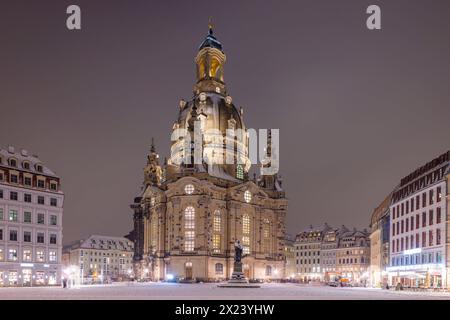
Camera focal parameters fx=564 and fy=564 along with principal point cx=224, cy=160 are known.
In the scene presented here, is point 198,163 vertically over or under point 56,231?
over

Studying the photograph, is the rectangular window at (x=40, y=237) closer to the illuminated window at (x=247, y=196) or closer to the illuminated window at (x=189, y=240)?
the illuminated window at (x=189, y=240)

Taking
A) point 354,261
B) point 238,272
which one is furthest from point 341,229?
point 238,272

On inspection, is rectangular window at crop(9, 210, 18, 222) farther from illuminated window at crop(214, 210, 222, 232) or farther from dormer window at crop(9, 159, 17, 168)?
illuminated window at crop(214, 210, 222, 232)

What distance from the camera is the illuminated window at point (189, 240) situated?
114750 mm

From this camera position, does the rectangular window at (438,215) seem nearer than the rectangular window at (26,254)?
Yes

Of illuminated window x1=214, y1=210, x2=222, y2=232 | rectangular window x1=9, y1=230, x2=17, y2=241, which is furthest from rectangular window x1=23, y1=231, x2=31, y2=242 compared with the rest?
illuminated window x1=214, y1=210, x2=222, y2=232

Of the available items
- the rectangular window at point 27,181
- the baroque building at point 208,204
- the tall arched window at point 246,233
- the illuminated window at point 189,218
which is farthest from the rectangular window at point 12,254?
the tall arched window at point 246,233

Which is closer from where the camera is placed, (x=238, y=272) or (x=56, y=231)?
(x=238, y=272)

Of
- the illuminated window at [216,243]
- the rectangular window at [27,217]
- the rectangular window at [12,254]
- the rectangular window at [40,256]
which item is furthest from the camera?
the illuminated window at [216,243]

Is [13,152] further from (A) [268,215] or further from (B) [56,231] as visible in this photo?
(A) [268,215]

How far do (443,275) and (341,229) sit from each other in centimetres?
11532

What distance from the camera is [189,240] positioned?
377ft

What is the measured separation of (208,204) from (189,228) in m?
6.23
